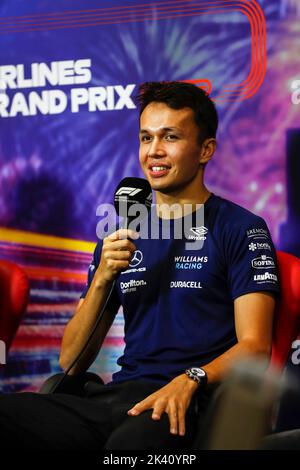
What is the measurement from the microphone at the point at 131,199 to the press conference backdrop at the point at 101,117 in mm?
749

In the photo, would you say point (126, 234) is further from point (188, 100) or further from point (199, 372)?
point (188, 100)

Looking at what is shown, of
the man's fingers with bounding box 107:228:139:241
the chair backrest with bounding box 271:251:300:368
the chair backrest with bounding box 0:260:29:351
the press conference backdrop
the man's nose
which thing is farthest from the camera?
the press conference backdrop

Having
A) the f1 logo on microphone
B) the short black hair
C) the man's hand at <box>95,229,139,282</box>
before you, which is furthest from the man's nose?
the man's hand at <box>95,229,139,282</box>

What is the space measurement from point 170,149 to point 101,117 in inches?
29.1

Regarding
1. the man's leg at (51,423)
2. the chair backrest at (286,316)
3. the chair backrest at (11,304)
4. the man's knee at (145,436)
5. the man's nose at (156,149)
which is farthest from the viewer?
the chair backrest at (11,304)

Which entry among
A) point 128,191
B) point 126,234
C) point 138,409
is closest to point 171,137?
point 128,191

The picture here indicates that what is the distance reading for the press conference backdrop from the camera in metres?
2.15

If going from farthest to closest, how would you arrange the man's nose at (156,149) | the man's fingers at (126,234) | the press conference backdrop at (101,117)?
1. the press conference backdrop at (101,117)
2. the man's nose at (156,149)
3. the man's fingers at (126,234)

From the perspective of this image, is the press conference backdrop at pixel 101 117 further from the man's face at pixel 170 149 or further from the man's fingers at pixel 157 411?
the man's fingers at pixel 157 411

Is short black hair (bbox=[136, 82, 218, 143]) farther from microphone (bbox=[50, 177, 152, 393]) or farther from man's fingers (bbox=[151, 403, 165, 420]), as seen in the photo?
man's fingers (bbox=[151, 403, 165, 420])

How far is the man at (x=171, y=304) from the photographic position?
4.16 feet

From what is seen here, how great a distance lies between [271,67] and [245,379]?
200 centimetres

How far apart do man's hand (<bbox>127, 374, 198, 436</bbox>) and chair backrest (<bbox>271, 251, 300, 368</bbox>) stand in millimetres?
381

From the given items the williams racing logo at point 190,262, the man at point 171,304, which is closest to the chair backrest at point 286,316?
the man at point 171,304
